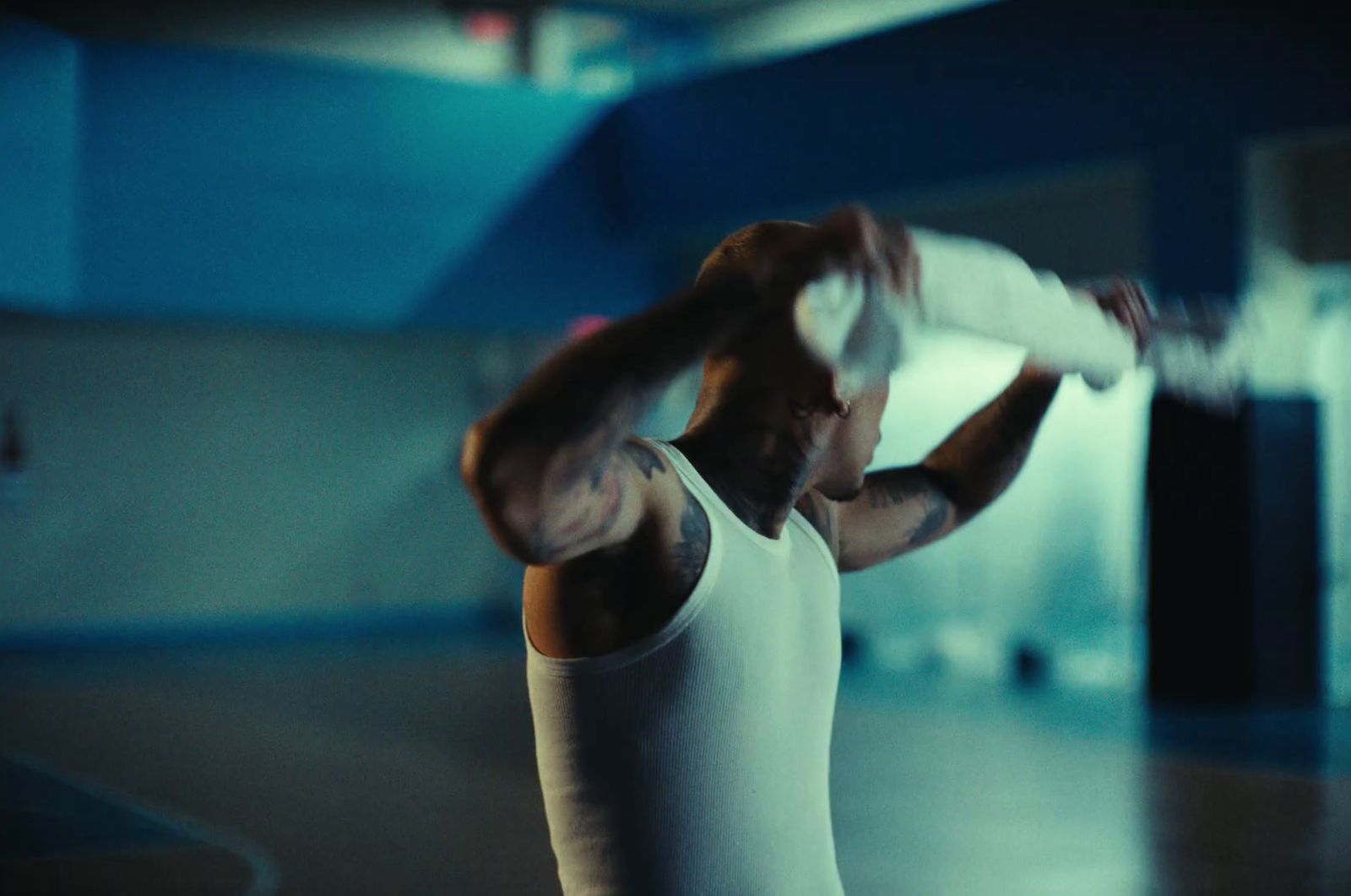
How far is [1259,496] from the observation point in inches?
316

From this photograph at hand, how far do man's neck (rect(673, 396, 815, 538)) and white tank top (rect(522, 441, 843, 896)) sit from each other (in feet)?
0.11

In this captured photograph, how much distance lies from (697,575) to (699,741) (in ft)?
0.48

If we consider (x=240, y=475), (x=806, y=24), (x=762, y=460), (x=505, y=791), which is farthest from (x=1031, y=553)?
(x=762, y=460)

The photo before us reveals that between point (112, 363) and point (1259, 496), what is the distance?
7430 mm

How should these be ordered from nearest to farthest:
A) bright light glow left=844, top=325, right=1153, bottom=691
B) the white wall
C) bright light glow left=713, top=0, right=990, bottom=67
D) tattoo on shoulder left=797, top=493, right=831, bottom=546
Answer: tattoo on shoulder left=797, top=493, right=831, bottom=546 → bright light glow left=844, top=325, right=1153, bottom=691 → bright light glow left=713, top=0, right=990, bottom=67 → the white wall

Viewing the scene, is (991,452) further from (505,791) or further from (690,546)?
(505,791)

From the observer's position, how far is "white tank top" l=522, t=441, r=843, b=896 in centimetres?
135

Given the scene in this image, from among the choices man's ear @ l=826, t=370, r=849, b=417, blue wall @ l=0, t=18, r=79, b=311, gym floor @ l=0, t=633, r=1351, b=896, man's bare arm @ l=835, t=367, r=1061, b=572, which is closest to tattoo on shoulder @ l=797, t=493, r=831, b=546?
man's bare arm @ l=835, t=367, r=1061, b=572

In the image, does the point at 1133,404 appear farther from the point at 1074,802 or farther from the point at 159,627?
the point at 159,627

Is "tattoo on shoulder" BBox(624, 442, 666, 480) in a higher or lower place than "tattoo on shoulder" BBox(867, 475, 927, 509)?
lower

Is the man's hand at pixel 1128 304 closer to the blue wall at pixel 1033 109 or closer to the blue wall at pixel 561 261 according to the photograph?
the blue wall at pixel 1033 109

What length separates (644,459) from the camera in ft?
4.34

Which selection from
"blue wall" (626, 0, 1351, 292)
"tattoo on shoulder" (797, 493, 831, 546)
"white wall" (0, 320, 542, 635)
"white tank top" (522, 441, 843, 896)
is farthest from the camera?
"white wall" (0, 320, 542, 635)

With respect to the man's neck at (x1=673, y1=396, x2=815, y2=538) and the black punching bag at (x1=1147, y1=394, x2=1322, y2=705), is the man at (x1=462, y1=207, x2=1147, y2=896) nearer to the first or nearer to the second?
the man's neck at (x1=673, y1=396, x2=815, y2=538)
